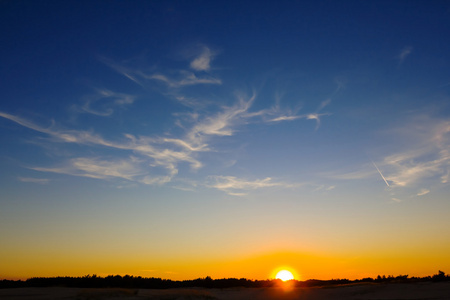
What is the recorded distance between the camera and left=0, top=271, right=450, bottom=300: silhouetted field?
12.5m

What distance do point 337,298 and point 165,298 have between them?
6.49 meters

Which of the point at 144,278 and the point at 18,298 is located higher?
the point at 144,278

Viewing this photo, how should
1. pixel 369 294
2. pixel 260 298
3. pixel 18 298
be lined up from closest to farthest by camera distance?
1. pixel 18 298
2. pixel 369 294
3. pixel 260 298

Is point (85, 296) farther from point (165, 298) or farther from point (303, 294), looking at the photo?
point (303, 294)

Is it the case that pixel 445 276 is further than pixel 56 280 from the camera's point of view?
No

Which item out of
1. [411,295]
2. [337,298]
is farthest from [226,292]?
[411,295]

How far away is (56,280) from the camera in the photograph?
19203mm

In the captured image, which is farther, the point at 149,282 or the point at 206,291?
the point at 149,282

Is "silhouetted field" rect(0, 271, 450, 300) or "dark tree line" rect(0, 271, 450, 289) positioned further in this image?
"dark tree line" rect(0, 271, 450, 289)

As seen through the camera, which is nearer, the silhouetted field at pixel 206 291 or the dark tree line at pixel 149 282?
the silhouetted field at pixel 206 291

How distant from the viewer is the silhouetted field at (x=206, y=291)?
1246cm

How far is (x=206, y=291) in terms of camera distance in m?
17.0

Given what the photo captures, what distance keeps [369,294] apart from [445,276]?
440cm

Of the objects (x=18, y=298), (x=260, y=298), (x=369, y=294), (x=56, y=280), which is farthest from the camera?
(x=56, y=280)
